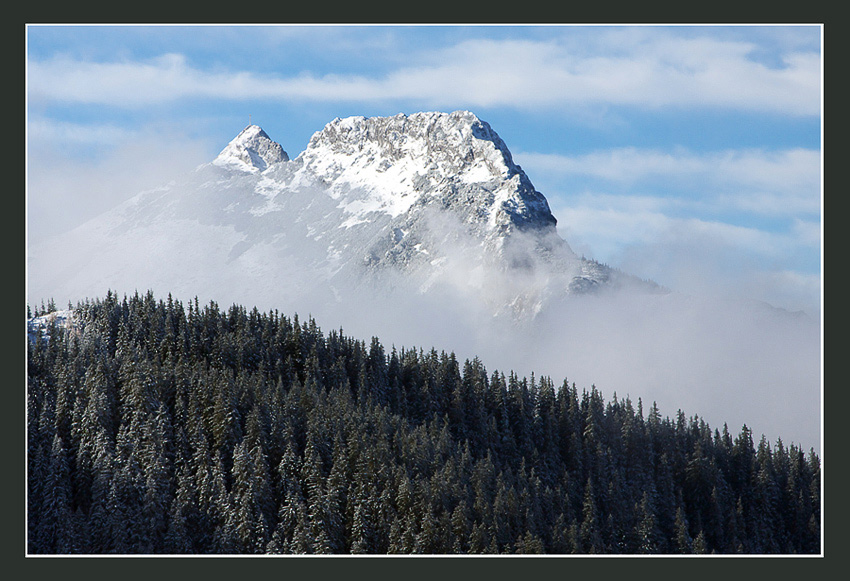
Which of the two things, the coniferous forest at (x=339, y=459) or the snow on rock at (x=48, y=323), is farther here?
the snow on rock at (x=48, y=323)

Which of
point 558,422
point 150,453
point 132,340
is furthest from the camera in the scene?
point 558,422

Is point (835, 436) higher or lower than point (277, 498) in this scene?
higher

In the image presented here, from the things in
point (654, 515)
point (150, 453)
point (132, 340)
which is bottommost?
point (654, 515)

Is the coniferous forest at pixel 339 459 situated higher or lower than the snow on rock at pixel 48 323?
lower

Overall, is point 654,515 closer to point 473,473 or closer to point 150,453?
point 473,473

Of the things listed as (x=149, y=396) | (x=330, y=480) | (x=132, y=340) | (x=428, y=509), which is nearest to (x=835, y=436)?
(x=428, y=509)

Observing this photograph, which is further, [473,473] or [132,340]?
[132,340]

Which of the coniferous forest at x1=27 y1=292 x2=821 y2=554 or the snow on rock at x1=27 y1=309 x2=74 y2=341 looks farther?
the snow on rock at x1=27 y1=309 x2=74 y2=341

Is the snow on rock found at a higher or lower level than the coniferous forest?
higher
